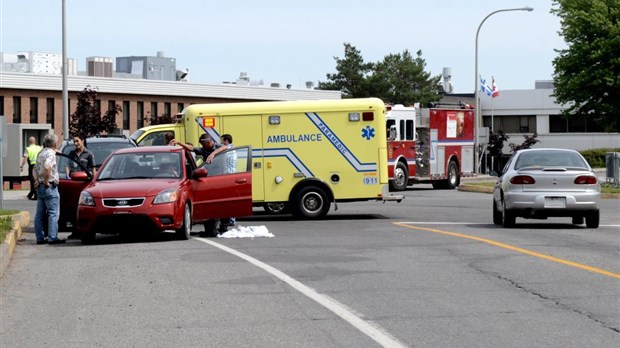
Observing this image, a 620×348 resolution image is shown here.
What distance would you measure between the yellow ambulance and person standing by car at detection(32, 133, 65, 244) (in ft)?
21.5

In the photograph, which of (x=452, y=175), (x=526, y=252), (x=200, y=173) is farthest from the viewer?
(x=452, y=175)

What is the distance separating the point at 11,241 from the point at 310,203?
28.8ft

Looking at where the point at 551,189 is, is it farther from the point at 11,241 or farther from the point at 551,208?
the point at 11,241

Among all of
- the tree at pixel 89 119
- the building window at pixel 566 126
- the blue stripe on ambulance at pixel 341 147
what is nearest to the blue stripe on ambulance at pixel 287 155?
the blue stripe on ambulance at pixel 341 147

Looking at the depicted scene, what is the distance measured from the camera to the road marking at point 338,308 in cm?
951

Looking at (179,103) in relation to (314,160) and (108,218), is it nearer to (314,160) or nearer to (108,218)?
(314,160)

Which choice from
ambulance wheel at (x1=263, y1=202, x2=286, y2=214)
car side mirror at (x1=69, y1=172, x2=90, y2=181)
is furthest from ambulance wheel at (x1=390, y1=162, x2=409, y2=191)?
car side mirror at (x1=69, y1=172, x2=90, y2=181)

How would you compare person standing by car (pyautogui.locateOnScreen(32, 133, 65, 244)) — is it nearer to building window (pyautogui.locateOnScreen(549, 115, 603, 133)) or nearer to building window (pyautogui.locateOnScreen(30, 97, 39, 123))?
building window (pyautogui.locateOnScreen(30, 97, 39, 123))

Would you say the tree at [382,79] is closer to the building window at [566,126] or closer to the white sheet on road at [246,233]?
the building window at [566,126]

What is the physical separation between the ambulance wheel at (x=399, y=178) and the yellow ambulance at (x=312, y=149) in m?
14.5

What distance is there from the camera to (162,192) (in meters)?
18.8

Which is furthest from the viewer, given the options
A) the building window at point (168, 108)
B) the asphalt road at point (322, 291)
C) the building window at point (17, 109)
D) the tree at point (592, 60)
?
the building window at point (168, 108)

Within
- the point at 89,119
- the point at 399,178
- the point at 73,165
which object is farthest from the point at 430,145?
the point at 89,119

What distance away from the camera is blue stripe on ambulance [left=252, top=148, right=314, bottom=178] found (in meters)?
25.4
